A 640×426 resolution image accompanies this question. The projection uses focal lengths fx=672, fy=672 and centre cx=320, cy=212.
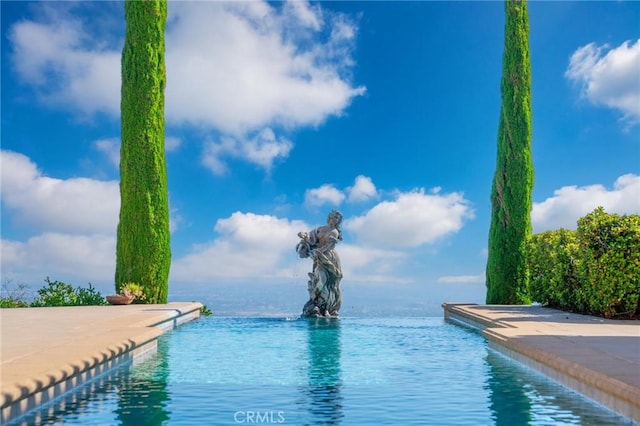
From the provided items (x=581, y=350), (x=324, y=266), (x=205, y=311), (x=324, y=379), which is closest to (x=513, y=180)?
(x=324, y=266)

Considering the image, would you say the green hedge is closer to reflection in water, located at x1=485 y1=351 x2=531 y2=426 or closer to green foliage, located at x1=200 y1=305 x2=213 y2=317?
reflection in water, located at x1=485 y1=351 x2=531 y2=426

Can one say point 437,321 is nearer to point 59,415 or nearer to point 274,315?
point 274,315

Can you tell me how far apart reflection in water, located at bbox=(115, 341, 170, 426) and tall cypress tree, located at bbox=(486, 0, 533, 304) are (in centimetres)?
1164

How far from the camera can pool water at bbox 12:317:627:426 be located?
524 centimetres

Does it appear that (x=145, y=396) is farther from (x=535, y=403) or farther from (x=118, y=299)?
(x=118, y=299)

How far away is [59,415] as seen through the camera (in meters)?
5.26

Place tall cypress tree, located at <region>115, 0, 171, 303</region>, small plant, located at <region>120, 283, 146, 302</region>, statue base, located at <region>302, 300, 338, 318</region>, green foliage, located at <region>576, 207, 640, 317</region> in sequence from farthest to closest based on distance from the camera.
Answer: tall cypress tree, located at <region>115, 0, 171, 303</region>
small plant, located at <region>120, 283, 146, 302</region>
statue base, located at <region>302, 300, 338, 318</region>
green foliage, located at <region>576, 207, 640, 317</region>

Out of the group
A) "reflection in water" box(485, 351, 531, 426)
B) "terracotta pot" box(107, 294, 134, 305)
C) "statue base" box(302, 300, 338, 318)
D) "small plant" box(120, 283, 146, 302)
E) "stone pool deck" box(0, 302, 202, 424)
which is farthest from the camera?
"small plant" box(120, 283, 146, 302)

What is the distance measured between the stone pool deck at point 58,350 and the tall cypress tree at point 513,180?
29.7 feet

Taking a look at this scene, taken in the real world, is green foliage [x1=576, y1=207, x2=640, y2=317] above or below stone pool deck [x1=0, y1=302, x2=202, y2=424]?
above

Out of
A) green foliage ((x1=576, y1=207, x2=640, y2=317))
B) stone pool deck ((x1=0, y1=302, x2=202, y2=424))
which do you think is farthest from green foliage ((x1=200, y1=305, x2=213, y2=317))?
green foliage ((x1=576, y1=207, x2=640, y2=317))

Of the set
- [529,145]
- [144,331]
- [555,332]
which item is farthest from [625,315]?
[144,331]

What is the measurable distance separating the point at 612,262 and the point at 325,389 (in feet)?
25.8

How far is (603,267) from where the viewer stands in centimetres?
1230
